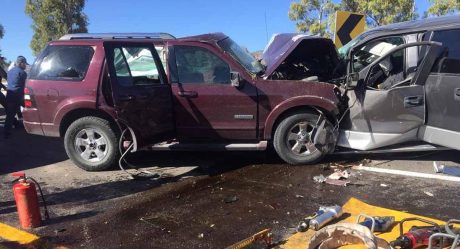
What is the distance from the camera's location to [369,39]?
6.21 m

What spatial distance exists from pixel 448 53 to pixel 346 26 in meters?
2.99

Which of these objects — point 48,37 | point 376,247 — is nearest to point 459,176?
point 376,247

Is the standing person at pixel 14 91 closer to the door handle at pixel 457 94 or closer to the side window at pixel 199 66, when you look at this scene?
the side window at pixel 199 66

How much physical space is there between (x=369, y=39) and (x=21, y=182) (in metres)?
4.72

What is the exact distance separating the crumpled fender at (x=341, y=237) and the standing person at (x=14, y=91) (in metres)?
7.70

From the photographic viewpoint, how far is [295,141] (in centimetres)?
634

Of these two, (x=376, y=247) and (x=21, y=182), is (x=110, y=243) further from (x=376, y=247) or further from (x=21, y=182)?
(x=376, y=247)

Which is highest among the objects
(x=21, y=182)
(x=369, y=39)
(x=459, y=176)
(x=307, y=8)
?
(x=307, y=8)

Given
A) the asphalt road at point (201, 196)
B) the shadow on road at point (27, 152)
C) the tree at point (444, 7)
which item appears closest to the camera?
the asphalt road at point (201, 196)

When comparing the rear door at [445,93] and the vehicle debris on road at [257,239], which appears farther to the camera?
the rear door at [445,93]

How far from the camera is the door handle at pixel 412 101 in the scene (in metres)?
5.81

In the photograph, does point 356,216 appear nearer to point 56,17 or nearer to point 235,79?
point 235,79

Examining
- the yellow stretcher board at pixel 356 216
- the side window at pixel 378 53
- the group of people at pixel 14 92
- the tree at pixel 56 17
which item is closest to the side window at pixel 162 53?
the side window at pixel 378 53

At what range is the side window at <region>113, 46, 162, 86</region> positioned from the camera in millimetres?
6109
